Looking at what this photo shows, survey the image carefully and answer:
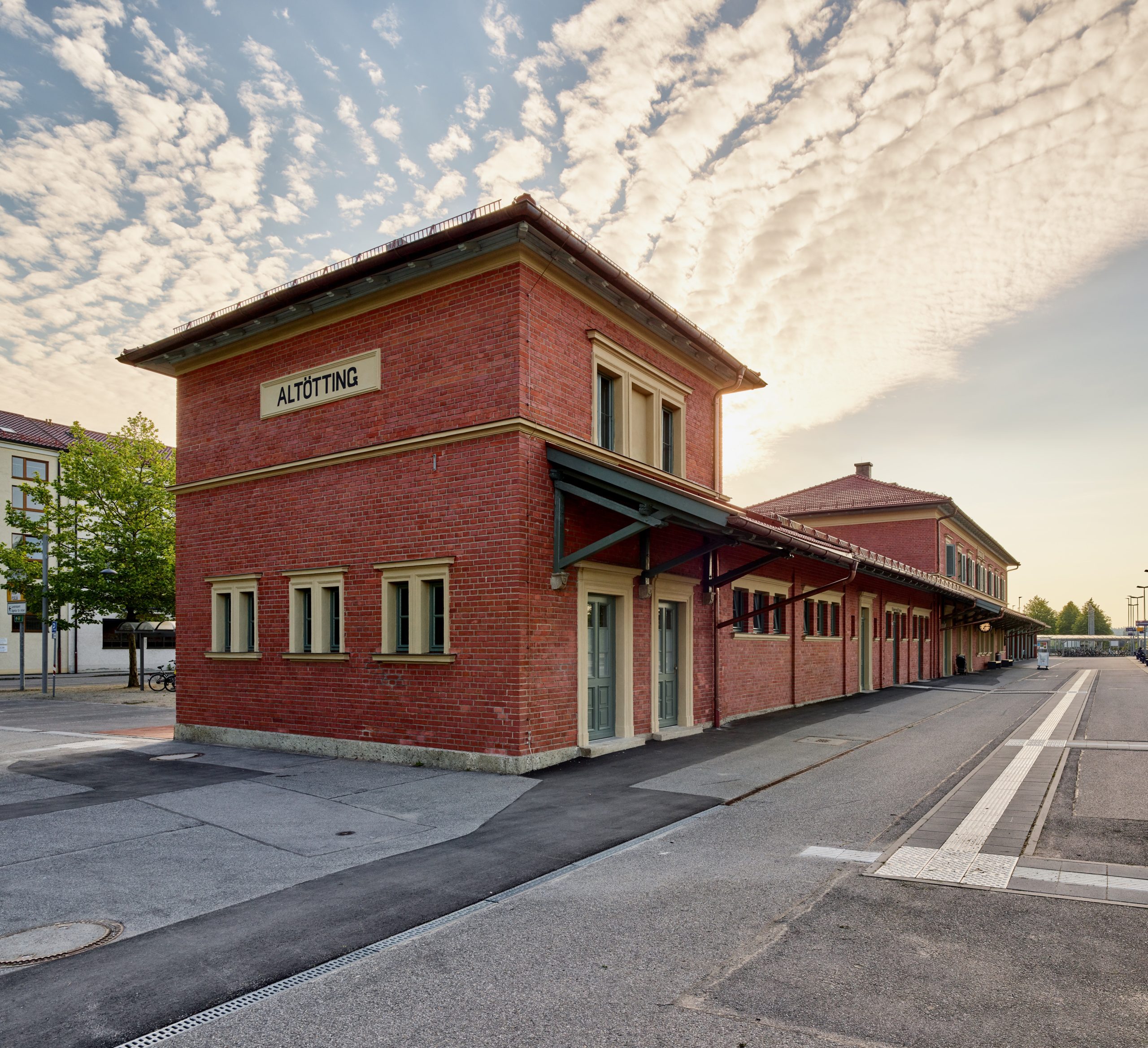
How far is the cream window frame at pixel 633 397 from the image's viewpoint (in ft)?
41.4

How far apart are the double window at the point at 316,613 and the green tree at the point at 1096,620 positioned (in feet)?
610

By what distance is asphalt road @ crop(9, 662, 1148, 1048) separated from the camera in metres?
3.79

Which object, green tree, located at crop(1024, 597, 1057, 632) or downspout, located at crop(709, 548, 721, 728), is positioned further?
green tree, located at crop(1024, 597, 1057, 632)

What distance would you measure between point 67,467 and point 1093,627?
169 metres

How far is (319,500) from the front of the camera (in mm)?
12867

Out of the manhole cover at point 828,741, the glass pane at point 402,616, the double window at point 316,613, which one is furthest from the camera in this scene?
the manhole cover at point 828,741

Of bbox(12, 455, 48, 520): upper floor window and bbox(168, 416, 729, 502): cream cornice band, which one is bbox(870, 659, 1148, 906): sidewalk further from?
bbox(12, 455, 48, 520): upper floor window

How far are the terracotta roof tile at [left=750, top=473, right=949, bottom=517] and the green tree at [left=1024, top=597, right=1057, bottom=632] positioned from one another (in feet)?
475

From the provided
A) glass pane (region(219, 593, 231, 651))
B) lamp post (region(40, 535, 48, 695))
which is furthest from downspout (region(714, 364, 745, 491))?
lamp post (region(40, 535, 48, 695))

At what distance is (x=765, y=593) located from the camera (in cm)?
1786

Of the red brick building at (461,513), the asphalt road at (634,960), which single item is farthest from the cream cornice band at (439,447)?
the asphalt road at (634,960)

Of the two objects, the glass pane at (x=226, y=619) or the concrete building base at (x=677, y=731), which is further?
the glass pane at (x=226, y=619)

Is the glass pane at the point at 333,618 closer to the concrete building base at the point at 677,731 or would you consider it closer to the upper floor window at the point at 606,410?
the upper floor window at the point at 606,410

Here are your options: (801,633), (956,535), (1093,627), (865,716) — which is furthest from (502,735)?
(1093,627)
